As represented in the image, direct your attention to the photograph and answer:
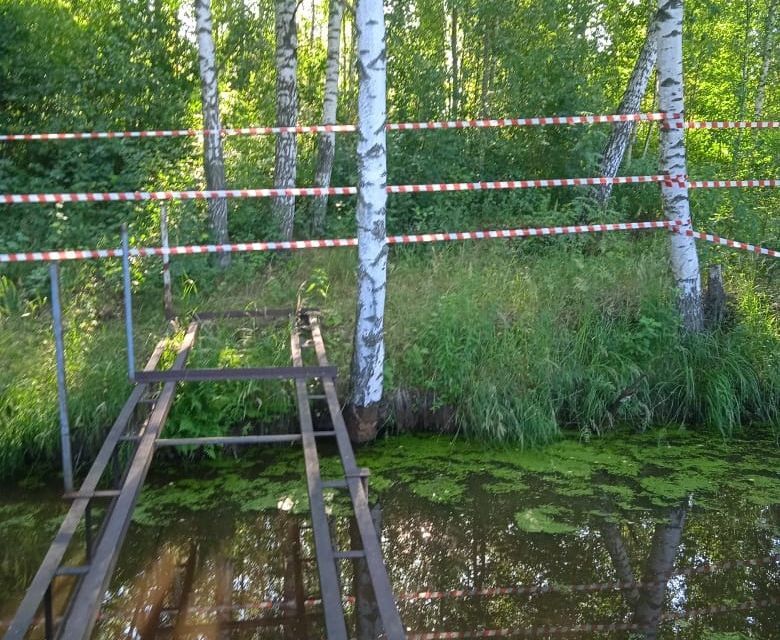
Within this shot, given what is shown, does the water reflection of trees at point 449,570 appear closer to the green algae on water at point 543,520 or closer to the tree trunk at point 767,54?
the green algae on water at point 543,520

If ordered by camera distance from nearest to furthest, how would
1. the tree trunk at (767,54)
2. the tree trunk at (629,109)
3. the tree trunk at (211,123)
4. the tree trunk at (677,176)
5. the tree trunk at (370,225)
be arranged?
the tree trunk at (370,225)
the tree trunk at (677,176)
the tree trunk at (211,123)
the tree trunk at (629,109)
the tree trunk at (767,54)

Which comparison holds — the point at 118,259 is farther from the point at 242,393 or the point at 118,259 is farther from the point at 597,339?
the point at 597,339

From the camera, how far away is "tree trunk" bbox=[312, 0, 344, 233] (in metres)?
9.41

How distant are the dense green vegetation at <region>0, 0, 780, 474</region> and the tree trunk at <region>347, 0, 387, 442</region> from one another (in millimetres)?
298

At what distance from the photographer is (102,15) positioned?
11406 millimetres

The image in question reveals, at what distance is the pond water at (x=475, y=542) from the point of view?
4016mm

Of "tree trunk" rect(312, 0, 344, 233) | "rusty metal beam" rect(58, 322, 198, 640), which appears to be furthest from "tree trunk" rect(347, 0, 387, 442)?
"tree trunk" rect(312, 0, 344, 233)

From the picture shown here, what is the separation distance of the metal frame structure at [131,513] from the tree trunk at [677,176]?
3215 mm

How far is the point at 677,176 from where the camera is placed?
279 inches

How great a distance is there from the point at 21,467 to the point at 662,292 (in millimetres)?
5217

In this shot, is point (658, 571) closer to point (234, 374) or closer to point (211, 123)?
point (234, 374)

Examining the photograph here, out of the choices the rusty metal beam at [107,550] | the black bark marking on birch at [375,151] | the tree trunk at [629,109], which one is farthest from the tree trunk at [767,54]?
the rusty metal beam at [107,550]

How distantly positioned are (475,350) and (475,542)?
2009 millimetres

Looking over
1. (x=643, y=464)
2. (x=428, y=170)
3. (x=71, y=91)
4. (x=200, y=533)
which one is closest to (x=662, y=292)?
(x=643, y=464)
